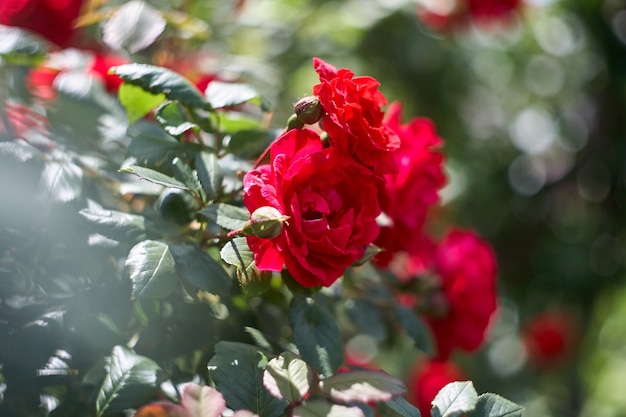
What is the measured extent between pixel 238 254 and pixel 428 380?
97 centimetres

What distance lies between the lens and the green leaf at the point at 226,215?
1.93 ft

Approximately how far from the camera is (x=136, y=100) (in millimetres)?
762

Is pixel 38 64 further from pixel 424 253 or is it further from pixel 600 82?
pixel 600 82

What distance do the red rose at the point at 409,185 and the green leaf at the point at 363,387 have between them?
22 centimetres

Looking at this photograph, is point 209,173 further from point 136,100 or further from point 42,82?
point 42,82

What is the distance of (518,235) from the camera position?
2014 millimetres

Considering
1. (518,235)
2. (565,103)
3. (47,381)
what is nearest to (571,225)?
(518,235)

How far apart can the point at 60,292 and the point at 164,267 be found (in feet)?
0.57

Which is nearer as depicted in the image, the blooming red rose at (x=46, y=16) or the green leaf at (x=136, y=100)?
the green leaf at (x=136, y=100)

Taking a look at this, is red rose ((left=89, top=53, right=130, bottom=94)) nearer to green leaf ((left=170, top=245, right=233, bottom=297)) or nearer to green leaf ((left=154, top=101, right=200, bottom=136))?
green leaf ((left=154, top=101, right=200, bottom=136))

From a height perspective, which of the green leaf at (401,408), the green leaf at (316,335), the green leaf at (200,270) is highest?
the green leaf at (200,270)

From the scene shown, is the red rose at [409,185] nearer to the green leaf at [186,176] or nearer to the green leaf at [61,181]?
the green leaf at [186,176]

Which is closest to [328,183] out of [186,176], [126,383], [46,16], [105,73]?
[186,176]

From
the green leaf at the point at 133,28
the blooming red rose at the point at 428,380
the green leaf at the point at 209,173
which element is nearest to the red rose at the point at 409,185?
the green leaf at the point at 209,173
